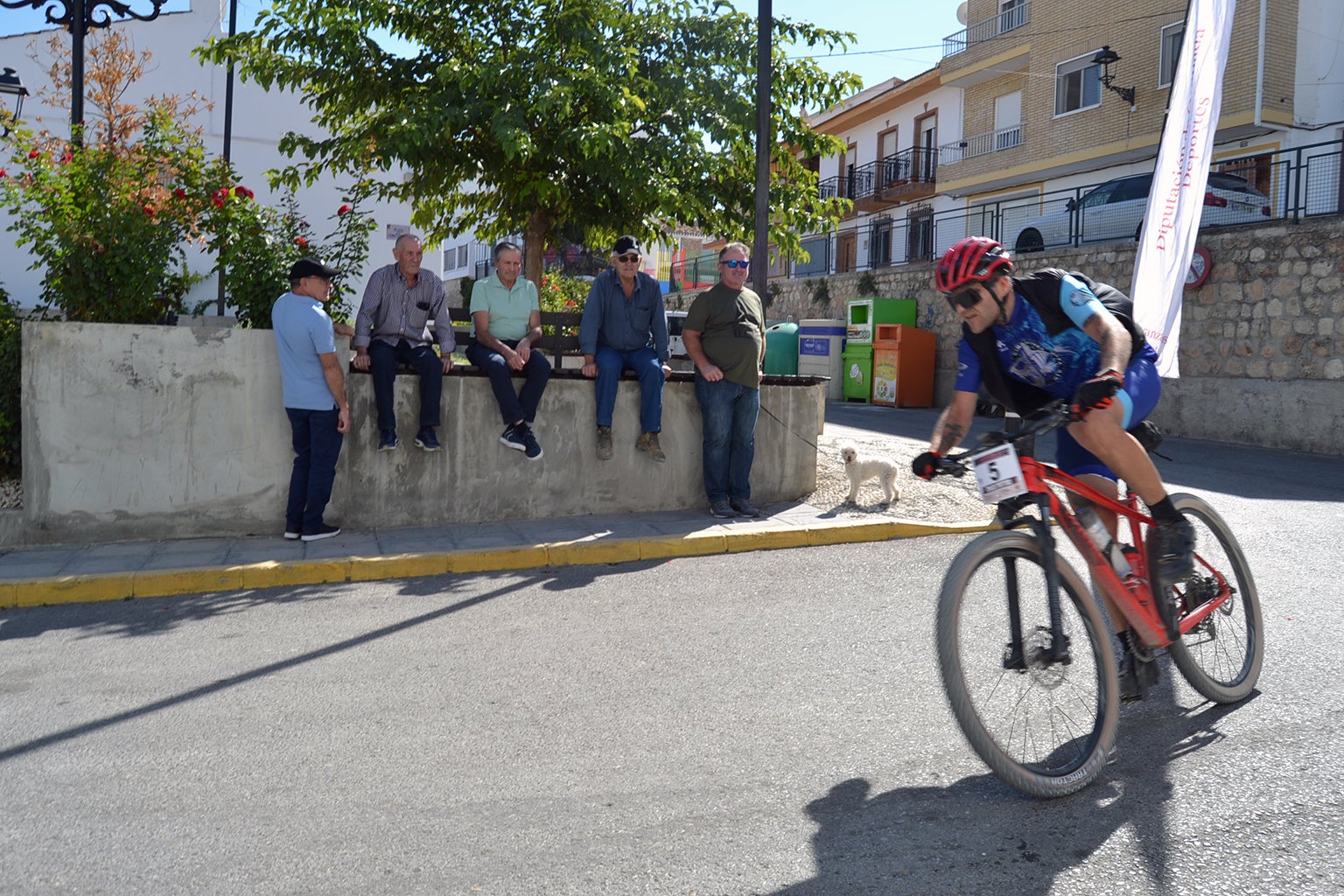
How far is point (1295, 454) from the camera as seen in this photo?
13.7 meters

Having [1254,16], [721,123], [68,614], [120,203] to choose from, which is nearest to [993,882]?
[68,614]

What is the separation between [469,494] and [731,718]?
434cm

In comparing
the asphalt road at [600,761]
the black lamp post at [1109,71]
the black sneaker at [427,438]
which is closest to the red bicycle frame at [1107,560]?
the asphalt road at [600,761]

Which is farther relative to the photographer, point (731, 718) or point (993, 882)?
point (731, 718)

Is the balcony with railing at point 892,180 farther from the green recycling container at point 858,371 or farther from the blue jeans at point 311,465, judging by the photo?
the blue jeans at point 311,465

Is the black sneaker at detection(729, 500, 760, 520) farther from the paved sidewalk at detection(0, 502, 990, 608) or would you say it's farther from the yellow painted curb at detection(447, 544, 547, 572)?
the yellow painted curb at detection(447, 544, 547, 572)

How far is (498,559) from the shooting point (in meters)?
6.88

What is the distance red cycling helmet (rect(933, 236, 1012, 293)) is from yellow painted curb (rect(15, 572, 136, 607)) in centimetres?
506

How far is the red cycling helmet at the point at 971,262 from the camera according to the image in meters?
3.55

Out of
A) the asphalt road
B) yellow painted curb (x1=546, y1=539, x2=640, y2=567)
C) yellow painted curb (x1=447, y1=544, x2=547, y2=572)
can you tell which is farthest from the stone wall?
yellow painted curb (x1=447, y1=544, x2=547, y2=572)

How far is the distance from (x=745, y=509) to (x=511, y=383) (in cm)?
203

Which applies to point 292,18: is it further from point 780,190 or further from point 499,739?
point 499,739

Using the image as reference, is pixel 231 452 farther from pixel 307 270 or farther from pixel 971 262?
pixel 971 262

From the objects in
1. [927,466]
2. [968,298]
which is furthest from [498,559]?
[968,298]
